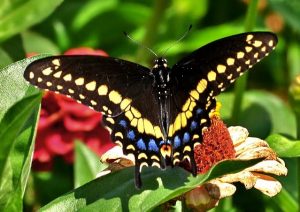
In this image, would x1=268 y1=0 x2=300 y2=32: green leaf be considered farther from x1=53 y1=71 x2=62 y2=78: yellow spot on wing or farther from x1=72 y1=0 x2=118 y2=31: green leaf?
x1=53 y1=71 x2=62 y2=78: yellow spot on wing

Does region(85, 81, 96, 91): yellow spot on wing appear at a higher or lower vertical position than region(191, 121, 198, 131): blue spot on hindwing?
higher

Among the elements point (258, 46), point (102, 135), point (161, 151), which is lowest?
point (102, 135)

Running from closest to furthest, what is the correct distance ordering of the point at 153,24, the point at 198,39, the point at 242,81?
the point at 242,81 < the point at 153,24 < the point at 198,39

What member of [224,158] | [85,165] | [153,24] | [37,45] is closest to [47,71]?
[224,158]

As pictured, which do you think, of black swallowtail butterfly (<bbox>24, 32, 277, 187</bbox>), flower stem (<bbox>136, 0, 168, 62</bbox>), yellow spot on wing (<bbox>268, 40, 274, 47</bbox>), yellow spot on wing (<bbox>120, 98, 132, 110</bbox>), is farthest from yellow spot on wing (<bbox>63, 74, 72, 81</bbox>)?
flower stem (<bbox>136, 0, 168, 62</bbox>)

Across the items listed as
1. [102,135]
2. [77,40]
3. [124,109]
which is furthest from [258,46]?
[77,40]

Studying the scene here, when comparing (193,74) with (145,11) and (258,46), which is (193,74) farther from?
(145,11)

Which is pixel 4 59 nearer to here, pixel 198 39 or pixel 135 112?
pixel 135 112
